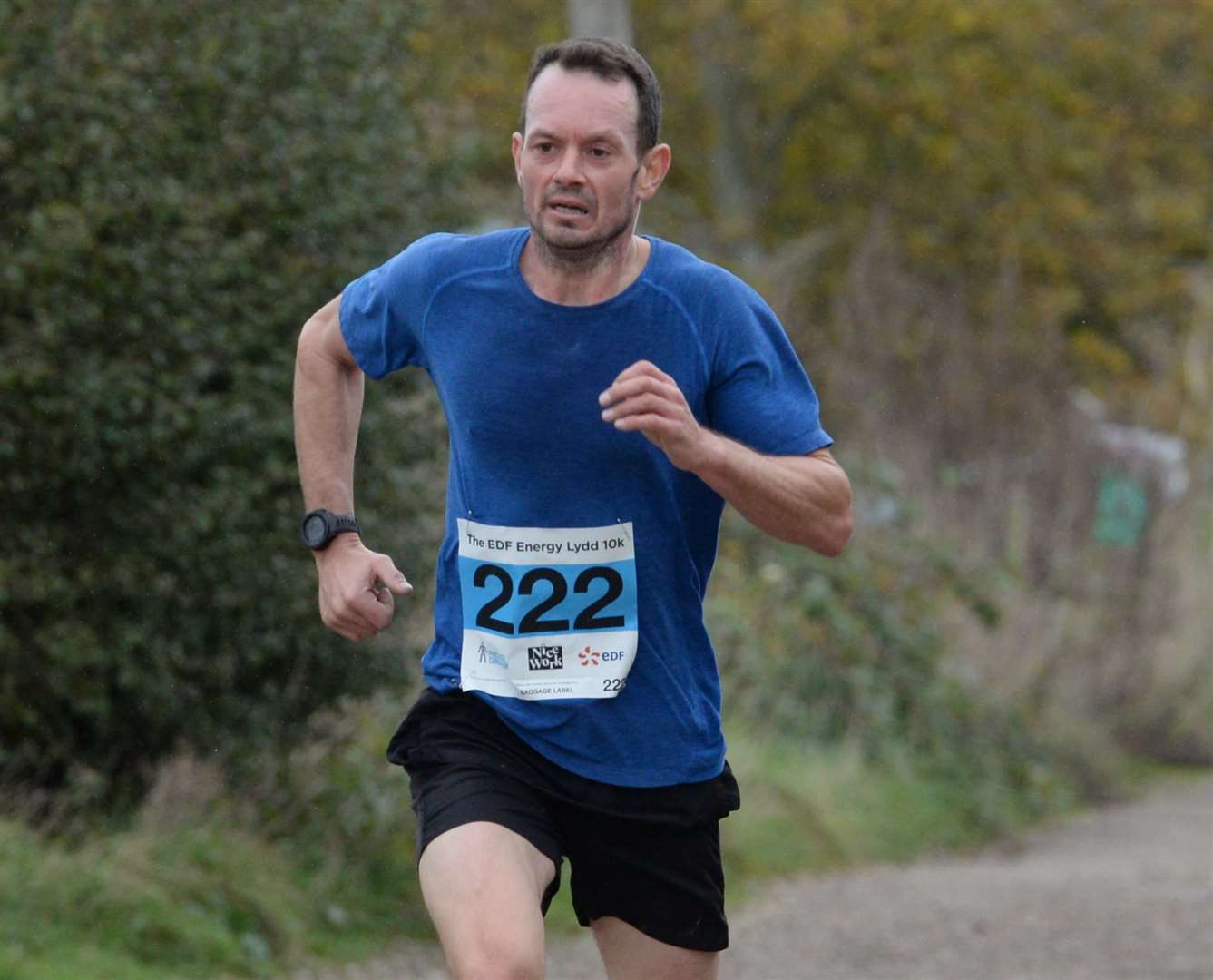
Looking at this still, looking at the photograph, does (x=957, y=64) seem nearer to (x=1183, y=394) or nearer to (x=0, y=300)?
(x=1183, y=394)

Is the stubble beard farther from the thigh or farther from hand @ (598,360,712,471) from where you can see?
the thigh

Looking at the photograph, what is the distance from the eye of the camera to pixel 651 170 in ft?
13.2

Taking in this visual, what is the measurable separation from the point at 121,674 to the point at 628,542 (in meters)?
3.53

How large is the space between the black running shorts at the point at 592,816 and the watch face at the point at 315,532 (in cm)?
36

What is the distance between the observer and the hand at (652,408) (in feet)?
11.2

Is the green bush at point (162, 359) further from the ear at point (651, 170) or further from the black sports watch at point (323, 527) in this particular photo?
the ear at point (651, 170)

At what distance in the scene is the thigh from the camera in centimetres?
408

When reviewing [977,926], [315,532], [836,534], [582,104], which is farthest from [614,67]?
[977,926]

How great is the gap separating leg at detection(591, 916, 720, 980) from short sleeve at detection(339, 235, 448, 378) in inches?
45.9

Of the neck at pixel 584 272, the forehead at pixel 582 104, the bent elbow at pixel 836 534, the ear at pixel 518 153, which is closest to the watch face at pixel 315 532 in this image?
the neck at pixel 584 272

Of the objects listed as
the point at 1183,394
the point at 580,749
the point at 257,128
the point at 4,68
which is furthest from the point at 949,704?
the point at 580,749

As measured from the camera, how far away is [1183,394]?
56.9 ft

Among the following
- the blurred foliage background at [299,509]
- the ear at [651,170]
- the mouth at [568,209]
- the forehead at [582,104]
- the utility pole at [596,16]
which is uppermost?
the utility pole at [596,16]

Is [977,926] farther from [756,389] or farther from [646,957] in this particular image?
[756,389]
